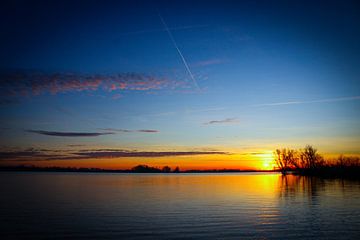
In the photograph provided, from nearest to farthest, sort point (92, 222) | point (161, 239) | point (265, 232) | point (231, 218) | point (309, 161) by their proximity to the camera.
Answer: point (161, 239) < point (265, 232) < point (92, 222) < point (231, 218) < point (309, 161)

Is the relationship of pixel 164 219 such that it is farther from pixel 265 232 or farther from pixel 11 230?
pixel 11 230

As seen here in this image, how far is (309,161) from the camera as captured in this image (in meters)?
174

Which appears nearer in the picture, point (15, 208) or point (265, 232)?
point (265, 232)

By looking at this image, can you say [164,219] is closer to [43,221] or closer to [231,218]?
[231,218]

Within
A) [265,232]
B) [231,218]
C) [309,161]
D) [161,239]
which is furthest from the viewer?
[309,161]

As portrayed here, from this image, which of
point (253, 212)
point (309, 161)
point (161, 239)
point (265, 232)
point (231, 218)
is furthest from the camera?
point (309, 161)

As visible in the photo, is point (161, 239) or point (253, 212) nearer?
point (161, 239)

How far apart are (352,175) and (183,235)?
120 meters

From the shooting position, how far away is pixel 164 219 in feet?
104

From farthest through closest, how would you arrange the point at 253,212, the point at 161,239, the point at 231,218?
the point at 253,212
the point at 231,218
the point at 161,239

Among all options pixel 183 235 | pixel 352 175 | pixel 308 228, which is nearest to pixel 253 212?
pixel 308 228

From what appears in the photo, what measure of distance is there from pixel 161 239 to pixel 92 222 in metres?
9.90

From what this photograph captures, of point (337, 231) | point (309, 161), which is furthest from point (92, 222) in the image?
point (309, 161)

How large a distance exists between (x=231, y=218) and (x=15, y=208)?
89.0 ft
